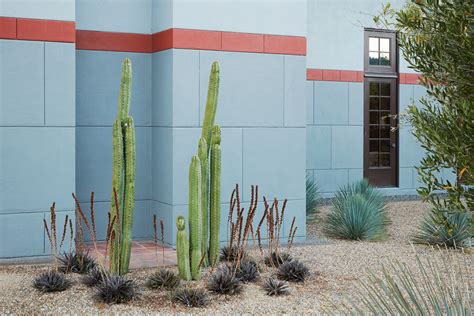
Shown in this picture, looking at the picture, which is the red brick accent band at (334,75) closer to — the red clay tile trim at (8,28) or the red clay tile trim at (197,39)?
the red clay tile trim at (197,39)

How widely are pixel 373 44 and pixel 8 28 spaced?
925 centimetres

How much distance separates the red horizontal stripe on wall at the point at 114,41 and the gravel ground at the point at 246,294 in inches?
123

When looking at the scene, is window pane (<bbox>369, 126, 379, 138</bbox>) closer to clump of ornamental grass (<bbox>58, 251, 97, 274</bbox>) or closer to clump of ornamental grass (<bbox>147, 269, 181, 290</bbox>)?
clump of ornamental grass (<bbox>58, 251, 97, 274</bbox>)

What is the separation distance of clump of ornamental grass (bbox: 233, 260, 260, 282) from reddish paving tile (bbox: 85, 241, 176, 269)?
3.03 ft

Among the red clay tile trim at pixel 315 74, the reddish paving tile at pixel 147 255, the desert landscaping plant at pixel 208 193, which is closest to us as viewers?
the desert landscaping plant at pixel 208 193

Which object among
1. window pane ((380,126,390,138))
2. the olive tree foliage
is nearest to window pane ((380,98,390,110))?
window pane ((380,126,390,138))

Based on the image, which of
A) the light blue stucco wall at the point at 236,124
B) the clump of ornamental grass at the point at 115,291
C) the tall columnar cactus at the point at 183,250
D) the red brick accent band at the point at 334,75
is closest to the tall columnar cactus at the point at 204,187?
the tall columnar cactus at the point at 183,250

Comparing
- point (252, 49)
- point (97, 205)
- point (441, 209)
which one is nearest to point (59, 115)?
point (97, 205)

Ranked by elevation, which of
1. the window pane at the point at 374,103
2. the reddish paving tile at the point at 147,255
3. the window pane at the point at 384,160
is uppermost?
the window pane at the point at 374,103

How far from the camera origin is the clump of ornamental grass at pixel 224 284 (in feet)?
20.8

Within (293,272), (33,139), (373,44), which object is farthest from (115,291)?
(373,44)

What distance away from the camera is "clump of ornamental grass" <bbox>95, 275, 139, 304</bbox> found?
599cm

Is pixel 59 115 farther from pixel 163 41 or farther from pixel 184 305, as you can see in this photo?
pixel 184 305

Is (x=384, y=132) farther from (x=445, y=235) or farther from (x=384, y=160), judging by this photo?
(x=445, y=235)
